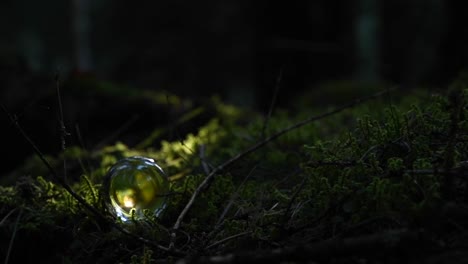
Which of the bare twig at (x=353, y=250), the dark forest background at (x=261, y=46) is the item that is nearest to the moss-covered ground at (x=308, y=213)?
the bare twig at (x=353, y=250)

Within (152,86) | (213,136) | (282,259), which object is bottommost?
(152,86)

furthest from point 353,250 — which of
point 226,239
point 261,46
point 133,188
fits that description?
point 261,46

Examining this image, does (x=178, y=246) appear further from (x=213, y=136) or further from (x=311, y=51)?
(x=311, y=51)

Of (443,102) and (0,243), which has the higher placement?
(443,102)

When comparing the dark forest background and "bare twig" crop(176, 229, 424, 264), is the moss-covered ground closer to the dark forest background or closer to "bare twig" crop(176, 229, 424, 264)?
"bare twig" crop(176, 229, 424, 264)

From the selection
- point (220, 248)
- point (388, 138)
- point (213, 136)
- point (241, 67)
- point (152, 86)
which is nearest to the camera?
point (220, 248)

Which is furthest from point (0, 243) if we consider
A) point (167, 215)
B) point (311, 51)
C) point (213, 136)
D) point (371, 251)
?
point (311, 51)

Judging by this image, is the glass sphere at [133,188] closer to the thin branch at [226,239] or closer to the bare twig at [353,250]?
the thin branch at [226,239]

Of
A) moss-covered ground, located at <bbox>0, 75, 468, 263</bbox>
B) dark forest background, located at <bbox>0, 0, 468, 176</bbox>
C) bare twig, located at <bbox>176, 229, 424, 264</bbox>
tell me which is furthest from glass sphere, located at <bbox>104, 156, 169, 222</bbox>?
dark forest background, located at <bbox>0, 0, 468, 176</bbox>
